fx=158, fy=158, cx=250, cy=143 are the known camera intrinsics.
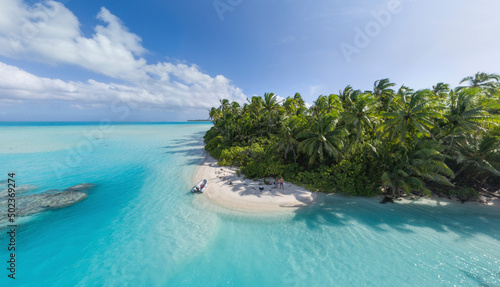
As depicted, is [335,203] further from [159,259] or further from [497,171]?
[159,259]

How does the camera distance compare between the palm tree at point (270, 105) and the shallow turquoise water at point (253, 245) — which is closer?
the shallow turquoise water at point (253, 245)

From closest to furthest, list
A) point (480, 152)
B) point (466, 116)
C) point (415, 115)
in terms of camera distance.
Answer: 1. point (466, 116)
2. point (415, 115)
3. point (480, 152)

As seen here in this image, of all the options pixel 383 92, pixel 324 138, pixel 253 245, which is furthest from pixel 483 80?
pixel 253 245

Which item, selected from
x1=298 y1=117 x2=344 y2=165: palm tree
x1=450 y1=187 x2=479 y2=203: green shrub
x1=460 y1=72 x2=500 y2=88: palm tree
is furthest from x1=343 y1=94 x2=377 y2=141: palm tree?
x1=460 y1=72 x2=500 y2=88: palm tree

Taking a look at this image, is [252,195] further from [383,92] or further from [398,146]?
[383,92]

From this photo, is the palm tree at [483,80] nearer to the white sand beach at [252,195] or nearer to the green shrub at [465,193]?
the green shrub at [465,193]

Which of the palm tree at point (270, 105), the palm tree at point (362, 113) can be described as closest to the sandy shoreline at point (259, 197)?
the palm tree at point (362, 113)
